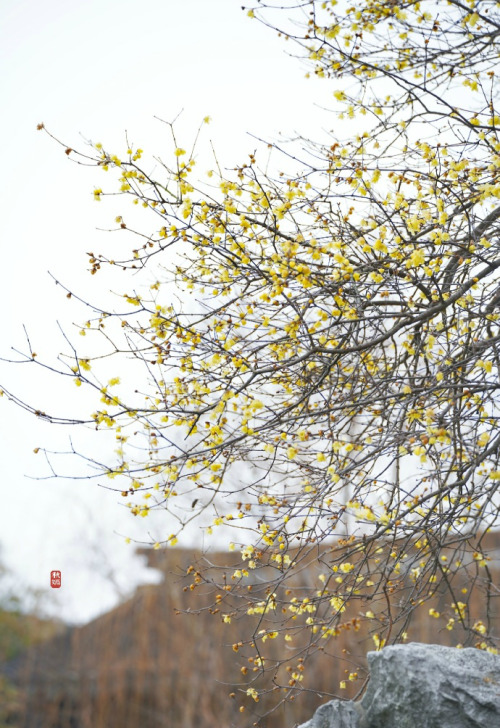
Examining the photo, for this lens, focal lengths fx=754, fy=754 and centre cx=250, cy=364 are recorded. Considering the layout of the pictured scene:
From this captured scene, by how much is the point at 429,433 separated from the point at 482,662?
1.33 meters

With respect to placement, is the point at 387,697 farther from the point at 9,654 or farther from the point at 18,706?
the point at 9,654

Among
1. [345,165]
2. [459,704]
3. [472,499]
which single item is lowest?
[459,704]

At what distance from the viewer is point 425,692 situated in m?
3.67

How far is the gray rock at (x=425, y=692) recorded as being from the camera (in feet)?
11.9

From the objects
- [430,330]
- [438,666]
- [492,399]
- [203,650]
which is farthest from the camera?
[203,650]

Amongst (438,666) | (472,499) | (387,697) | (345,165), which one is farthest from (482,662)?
(345,165)

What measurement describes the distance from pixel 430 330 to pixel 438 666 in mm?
1842

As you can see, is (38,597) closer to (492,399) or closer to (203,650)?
(203,650)

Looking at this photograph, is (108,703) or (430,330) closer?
(430,330)

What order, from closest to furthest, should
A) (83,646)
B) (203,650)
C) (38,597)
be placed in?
(203,650) → (83,646) → (38,597)

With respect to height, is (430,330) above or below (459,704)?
above

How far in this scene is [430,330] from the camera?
14.6 ft

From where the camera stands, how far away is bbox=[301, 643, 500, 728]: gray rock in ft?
11.9

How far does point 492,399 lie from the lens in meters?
4.04
